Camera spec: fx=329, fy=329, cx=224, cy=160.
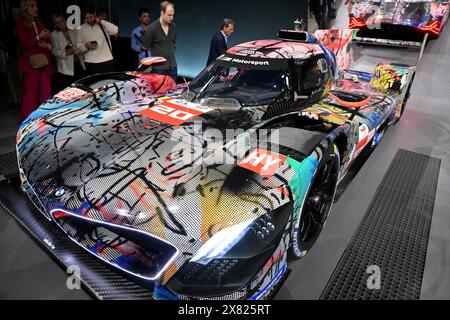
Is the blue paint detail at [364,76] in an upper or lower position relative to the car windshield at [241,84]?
lower

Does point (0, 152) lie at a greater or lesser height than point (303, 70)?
lesser

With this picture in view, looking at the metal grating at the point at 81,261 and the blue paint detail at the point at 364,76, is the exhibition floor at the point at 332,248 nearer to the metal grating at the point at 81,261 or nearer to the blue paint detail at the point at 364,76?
→ the metal grating at the point at 81,261

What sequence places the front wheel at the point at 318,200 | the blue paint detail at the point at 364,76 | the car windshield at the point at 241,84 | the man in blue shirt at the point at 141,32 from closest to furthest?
the front wheel at the point at 318,200, the car windshield at the point at 241,84, the blue paint detail at the point at 364,76, the man in blue shirt at the point at 141,32

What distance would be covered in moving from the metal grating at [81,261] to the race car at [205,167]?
0.07 metres

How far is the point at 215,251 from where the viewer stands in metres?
1.32

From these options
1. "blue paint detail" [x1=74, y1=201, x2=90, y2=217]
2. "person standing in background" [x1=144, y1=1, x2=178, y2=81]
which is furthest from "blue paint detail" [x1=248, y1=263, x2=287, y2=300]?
"person standing in background" [x1=144, y1=1, x2=178, y2=81]

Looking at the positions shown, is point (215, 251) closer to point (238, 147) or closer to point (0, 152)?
point (238, 147)

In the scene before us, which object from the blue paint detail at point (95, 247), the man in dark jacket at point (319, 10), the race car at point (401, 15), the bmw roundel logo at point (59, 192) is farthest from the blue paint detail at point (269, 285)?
the race car at point (401, 15)

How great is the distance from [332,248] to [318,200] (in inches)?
14.3

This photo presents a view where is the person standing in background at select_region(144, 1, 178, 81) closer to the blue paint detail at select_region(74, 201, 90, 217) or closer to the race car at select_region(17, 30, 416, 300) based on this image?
the race car at select_region(17, 30, 416, 300)

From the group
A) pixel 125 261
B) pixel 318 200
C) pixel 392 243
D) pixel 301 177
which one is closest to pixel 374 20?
pixel 392 243

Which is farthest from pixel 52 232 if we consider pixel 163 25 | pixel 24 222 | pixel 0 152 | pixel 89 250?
pixel 163 25

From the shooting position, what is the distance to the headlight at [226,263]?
1.29 m
